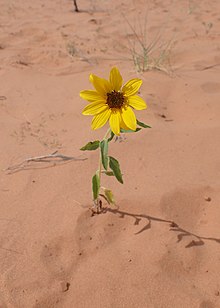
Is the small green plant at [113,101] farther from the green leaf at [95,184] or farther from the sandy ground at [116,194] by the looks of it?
the sandy ground at [116,194]

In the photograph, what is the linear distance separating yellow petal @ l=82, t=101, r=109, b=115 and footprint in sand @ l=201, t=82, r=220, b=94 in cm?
172

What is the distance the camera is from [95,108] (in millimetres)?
1326

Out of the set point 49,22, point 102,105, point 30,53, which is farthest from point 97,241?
point 49,22

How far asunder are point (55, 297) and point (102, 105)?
2.31 ft

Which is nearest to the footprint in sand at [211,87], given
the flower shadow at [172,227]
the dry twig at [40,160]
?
the dry twig at [40,160]

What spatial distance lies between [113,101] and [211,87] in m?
1.80

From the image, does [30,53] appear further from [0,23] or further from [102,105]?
[102,105]

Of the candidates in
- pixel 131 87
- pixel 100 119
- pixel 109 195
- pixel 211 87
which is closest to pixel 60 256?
pixel 109 195

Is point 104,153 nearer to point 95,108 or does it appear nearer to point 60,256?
point 95,108

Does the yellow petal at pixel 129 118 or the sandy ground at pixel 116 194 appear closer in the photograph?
the yellow petal at pixel 129 118

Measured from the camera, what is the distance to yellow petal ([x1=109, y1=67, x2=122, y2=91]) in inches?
51.5

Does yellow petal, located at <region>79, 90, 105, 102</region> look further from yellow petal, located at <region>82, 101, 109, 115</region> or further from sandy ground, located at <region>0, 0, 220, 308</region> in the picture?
sandy ground, located at <region>0, 0, 220, 308</region>

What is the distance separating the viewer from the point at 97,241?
5.34 feet

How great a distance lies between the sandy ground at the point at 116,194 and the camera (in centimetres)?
147
